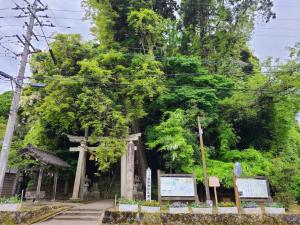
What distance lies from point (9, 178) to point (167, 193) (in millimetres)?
12249

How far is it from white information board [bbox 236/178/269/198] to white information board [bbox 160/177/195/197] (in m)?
2.21

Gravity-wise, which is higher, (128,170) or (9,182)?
(128,170)

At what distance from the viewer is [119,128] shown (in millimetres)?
13117

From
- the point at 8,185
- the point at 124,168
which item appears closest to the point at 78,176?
the point at 124,168

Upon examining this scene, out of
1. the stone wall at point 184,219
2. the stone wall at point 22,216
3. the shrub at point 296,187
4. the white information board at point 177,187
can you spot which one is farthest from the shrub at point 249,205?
the stone wall at point 22,216

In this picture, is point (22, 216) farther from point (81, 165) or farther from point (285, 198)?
point (285, 198)

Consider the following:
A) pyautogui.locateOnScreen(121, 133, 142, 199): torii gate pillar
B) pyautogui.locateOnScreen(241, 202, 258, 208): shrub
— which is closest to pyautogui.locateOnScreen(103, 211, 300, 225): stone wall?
pyautogui.locateOnScreen(241, 202, 258, 208): shrub

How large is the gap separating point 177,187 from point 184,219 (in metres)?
1.53

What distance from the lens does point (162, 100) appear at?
47.4ft

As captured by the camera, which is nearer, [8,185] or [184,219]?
[184,219]

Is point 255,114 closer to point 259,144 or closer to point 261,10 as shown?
point 259,144

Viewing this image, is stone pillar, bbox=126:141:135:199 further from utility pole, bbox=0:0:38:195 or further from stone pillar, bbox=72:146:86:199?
utility pole, bbox=0:0:38:195

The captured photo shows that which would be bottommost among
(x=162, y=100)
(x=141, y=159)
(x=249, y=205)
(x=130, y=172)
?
(x=249, y=205)

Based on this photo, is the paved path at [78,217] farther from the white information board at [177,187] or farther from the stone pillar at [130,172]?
the white information board at [177,187]
